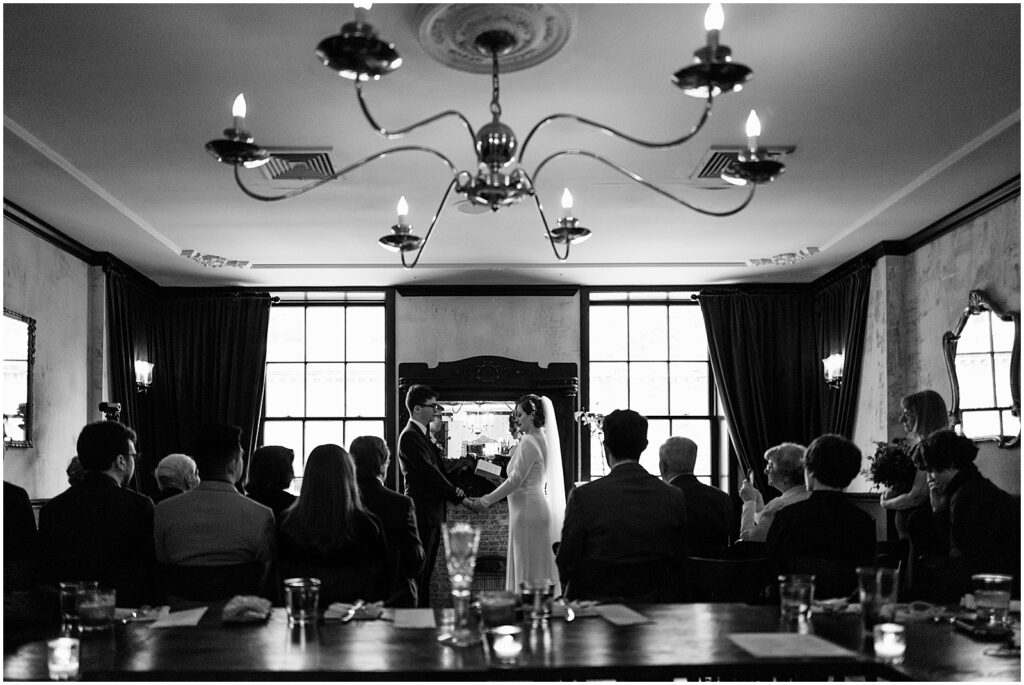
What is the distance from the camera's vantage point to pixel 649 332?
1054cm

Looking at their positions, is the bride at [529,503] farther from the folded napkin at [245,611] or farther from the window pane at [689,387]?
the folded napkin at [245,611]

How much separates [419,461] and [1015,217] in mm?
4144

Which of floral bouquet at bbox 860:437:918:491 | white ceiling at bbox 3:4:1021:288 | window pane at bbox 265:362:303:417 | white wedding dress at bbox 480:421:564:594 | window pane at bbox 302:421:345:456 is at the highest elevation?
white ceiling at bbox 3:4:1021:288

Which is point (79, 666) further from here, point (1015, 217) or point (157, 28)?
point (1015, 217)

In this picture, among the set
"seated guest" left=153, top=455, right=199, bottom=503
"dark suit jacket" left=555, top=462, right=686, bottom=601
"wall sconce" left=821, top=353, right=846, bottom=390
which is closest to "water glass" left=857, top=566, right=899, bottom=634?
"dark suit jacket" left=555, top=462, right=686, bottom=601

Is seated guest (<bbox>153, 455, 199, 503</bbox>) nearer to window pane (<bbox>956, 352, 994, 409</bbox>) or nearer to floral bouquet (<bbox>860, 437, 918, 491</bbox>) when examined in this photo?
floral bouquet (<bbox>860, 437, 918, 491</bbox>)

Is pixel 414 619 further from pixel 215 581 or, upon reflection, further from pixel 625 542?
pixel 625 542

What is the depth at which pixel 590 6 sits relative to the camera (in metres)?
3.87

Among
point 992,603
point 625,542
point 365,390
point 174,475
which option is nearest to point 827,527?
point 625,542

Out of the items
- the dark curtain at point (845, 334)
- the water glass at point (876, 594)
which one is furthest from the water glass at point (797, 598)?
the dark curtain at point (845, 334)

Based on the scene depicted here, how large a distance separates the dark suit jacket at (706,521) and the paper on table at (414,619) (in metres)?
1.97

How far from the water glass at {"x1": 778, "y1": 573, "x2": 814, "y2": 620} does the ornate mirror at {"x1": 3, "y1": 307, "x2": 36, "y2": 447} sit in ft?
18.3

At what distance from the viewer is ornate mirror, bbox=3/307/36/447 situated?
21.8 feet

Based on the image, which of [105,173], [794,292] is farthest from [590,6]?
[794,292]
